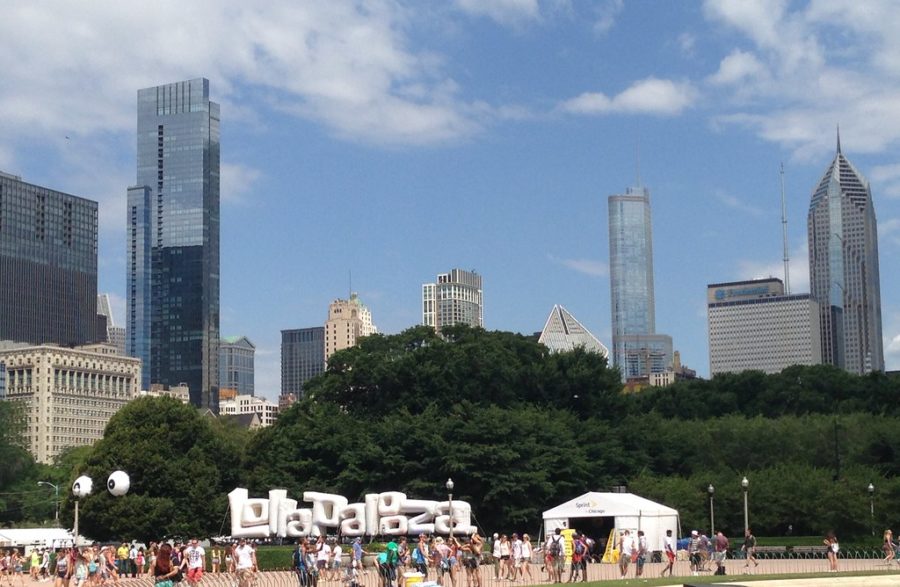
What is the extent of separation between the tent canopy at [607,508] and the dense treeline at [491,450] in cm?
882

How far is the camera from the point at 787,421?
7669 cm

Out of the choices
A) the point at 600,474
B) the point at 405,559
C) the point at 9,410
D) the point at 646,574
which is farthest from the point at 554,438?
the point at 9,410

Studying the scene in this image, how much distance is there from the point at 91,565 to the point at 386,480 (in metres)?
23.1

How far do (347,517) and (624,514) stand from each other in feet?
38.5

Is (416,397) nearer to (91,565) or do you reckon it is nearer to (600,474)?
(600,474)

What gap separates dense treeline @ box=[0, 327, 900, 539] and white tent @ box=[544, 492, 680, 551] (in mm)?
8522

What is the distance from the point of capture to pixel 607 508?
172ft

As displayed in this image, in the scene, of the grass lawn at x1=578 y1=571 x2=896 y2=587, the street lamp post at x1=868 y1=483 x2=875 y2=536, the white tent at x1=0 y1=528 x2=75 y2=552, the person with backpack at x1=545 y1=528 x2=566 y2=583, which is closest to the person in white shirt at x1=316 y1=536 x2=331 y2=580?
the person with backpack at x1=545 y1=528 x2=566 y2=583

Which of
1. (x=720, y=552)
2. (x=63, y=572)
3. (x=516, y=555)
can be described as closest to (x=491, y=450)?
(x=720, y=552)

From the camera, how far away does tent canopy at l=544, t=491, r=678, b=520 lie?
52156mm

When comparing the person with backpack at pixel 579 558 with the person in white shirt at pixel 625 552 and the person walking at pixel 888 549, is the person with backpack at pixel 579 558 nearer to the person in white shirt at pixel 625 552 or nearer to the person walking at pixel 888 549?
the person in white shirt at pixel 625 552

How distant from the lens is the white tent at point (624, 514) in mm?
52031

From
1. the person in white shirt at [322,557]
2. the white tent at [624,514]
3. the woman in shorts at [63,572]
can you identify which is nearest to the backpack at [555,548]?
the person in white shirt at [322,557]

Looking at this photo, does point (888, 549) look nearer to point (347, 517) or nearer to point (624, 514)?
point (624, 514)
